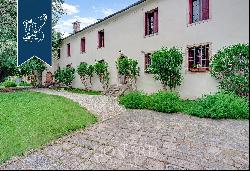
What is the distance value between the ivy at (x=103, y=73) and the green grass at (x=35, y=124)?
29.8 feet

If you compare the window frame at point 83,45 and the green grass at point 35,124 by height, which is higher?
the window frame at point 83,45

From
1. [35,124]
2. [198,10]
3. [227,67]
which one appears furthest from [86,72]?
[227,67]

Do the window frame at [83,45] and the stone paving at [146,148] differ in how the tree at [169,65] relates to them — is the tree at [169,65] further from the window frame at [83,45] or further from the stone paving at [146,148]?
the window frame at [83,45]

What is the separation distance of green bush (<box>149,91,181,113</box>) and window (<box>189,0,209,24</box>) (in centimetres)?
537

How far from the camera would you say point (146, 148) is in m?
6.59

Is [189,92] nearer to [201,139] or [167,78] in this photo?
[167,78]

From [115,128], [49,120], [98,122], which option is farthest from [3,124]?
[115,128]

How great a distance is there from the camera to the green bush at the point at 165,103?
420 inches

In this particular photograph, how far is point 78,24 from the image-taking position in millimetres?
33031

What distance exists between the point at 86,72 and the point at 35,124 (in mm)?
14971

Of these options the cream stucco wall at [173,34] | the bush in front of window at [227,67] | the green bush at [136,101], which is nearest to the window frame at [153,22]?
the cream stucco wall at [173,34]

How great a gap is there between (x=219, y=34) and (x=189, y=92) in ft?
11.6

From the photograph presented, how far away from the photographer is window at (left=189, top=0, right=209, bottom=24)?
14.0 meters

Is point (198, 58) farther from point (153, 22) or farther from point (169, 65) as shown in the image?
point (153, 22)
